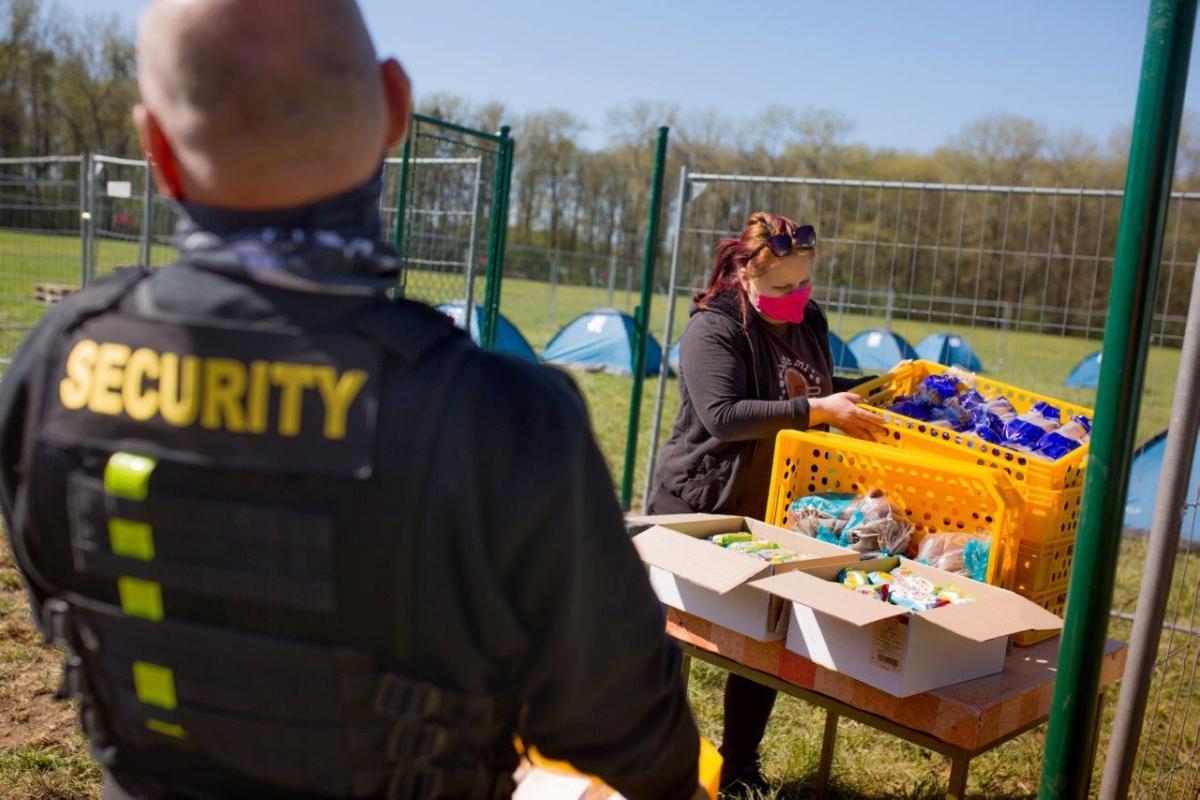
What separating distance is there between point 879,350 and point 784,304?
10181 millimetres

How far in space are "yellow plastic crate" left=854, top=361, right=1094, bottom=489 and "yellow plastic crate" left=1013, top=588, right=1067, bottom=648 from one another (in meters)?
0.29

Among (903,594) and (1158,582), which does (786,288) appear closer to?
(903,594)

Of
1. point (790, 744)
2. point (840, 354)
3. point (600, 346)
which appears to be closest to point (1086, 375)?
point (600, 346)

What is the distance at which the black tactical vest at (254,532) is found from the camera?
88 centimetres

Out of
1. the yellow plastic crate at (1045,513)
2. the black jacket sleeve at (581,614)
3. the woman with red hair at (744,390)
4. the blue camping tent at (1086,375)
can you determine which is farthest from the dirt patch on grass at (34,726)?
the blue camping tent at (1086,375)

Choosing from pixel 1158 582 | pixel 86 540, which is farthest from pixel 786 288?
pixel 86 540

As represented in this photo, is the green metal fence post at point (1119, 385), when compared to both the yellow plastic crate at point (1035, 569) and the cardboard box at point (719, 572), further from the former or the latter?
the yellow plastic crate at point (1035, 569)

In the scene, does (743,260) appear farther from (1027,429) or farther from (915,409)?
(1027,429)

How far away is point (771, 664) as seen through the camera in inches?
93.3

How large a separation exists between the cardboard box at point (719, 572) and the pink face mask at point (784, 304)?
2.54 ft

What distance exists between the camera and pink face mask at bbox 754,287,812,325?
3.10 meters

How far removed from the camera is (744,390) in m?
3.06

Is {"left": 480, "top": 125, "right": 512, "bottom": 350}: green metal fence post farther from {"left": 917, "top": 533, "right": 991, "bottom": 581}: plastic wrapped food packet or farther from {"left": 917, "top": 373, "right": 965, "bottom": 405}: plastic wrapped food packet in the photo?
{"left": 917, "top": 533, "right": 991, "bottom": 581}: plastic wrapped food packet

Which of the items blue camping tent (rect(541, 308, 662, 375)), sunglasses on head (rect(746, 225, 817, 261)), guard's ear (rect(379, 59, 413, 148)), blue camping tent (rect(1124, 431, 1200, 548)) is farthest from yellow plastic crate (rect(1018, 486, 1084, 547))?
blue camping tent (rect(541, 308, 662, 375))
